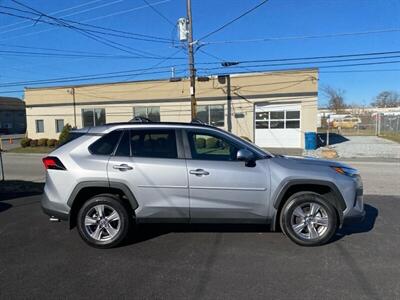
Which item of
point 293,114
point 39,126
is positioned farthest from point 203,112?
point 39,126

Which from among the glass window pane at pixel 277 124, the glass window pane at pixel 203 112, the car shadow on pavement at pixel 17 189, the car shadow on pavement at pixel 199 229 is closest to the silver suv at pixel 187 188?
the car shadow on pavement at pixel 199 229

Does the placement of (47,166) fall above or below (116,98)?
below

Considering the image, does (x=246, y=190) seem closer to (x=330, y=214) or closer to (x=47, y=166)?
(x=330, y=214)

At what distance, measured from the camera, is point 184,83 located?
25766 mm

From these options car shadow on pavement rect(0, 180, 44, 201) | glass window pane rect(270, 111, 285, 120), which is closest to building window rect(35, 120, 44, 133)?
glass window pane rect(270, 111, 285, 120)

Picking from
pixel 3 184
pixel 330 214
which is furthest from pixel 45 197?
pixel 3 184

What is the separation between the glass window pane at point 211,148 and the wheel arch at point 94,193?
3.49 feet

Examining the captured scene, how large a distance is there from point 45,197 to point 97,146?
108 cm

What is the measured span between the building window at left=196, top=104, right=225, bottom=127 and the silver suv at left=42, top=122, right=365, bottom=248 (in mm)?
20671

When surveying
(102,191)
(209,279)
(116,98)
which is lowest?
(209,279)

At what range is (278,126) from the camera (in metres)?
23.8

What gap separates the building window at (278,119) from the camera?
23.3 m

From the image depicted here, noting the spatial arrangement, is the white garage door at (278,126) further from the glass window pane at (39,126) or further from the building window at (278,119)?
the glass window pane at (39,126)

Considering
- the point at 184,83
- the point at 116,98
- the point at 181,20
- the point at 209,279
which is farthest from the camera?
the point at 116,98
